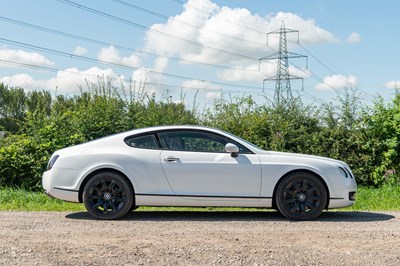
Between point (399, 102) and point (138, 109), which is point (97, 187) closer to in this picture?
point (138, 109)

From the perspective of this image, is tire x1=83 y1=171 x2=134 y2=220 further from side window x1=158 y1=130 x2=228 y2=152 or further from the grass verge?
the grass verge

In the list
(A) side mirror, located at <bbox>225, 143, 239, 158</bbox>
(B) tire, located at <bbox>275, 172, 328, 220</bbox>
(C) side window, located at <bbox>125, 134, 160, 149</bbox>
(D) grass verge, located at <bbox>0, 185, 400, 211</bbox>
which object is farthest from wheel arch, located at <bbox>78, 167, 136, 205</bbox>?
(B) tire, located at <bbox>275, 172, 328, 220</bbox>

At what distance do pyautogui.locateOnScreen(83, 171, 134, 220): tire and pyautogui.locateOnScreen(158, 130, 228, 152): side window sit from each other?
958 millimetres

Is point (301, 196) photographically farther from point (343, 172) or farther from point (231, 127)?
point (231, 127)

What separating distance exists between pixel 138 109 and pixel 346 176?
23.9 ft

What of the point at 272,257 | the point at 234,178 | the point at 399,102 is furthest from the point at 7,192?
the point at 399,102

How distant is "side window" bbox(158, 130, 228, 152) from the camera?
852 centimetres

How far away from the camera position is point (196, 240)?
6371mm

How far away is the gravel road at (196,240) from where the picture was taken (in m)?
5.66

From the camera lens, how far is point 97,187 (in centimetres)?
828

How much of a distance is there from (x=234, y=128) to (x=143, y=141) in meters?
6.44

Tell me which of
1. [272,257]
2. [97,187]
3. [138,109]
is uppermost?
[138,109]

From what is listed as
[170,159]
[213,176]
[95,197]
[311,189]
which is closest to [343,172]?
[311,189]

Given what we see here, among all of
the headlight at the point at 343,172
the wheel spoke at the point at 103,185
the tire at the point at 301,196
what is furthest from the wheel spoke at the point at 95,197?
the headlight at the point at 343,172
